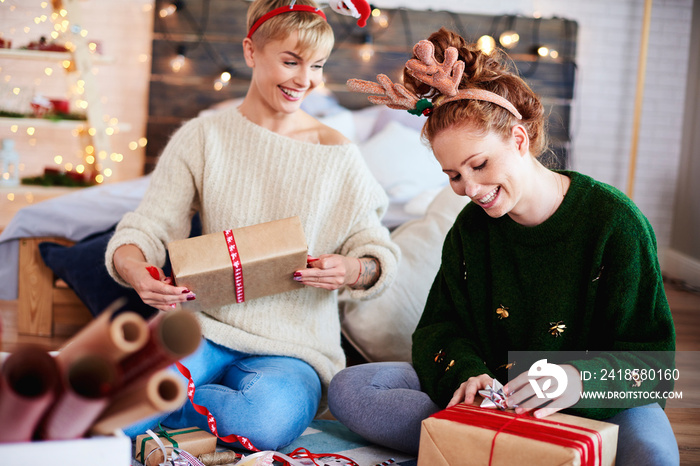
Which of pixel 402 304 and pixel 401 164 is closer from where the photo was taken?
pixel 402 304

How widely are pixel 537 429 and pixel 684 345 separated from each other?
198 centimetres

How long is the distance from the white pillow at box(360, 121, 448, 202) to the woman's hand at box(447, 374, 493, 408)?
2.14m

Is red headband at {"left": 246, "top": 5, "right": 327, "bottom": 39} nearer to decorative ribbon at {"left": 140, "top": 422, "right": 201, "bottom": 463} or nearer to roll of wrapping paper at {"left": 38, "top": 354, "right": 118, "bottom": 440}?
decorative ribbon at {"left": 140, "top": 422, "right": 201, "bottom": 463}

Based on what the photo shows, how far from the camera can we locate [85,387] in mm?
535

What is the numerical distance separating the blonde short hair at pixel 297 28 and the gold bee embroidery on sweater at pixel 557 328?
77 centimetres

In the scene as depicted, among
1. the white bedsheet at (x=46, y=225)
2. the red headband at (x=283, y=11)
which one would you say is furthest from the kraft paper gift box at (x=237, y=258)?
the white bedsheet at (x=46, y=225)

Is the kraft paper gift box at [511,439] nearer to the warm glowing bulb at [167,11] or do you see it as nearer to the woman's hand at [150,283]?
the woman's hand at [150,283]

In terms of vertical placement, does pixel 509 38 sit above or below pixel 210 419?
above

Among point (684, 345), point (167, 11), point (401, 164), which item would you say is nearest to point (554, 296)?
point (684, 345)

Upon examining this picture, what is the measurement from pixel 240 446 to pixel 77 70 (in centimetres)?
297

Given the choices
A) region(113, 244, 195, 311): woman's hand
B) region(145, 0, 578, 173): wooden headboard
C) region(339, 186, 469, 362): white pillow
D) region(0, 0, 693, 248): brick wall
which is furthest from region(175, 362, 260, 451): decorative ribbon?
region(0, 0, 693, 248): brick wall

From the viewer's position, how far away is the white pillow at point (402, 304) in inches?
74.5

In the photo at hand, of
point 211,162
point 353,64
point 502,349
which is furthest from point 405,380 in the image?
point 353,64

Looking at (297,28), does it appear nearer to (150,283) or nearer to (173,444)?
(150,283)
